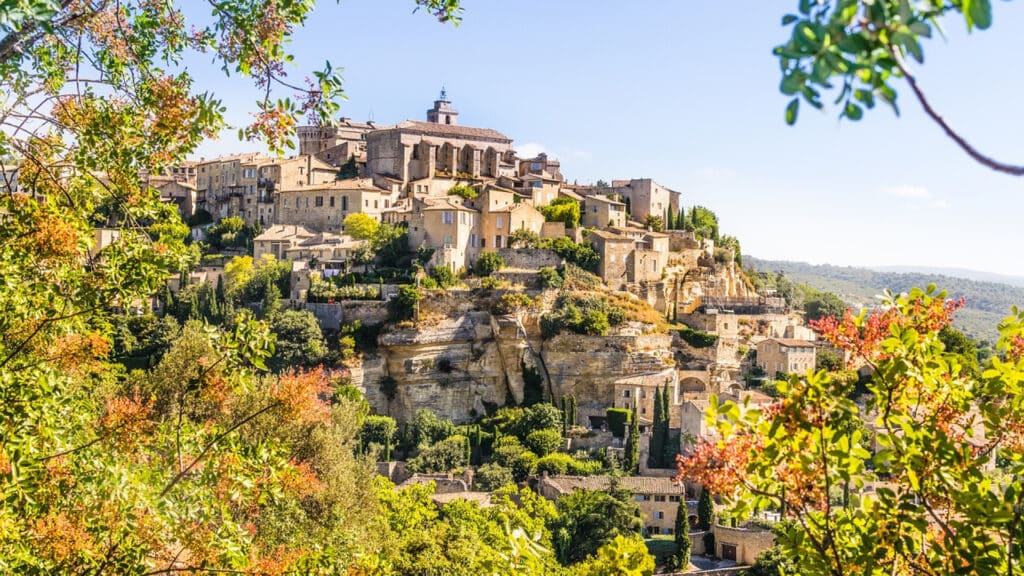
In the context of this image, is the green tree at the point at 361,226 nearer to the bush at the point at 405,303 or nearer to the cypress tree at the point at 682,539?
Result: the bush at the point at 405,303

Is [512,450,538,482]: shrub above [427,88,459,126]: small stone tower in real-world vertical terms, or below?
below

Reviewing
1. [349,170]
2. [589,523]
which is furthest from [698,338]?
[349,170]

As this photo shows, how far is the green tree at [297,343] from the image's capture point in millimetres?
39406

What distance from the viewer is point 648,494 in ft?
109

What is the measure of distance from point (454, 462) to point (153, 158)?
1229 inches

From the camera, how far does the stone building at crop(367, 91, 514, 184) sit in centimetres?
5616

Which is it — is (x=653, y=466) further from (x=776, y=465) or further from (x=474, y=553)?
(x=776, y=465)

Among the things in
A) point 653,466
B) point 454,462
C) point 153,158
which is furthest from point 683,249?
point 153,158

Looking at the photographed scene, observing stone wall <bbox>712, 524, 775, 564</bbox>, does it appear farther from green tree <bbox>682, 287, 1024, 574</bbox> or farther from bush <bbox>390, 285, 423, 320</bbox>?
green tree <bbox>682, 287, 1024, 574</bbox>

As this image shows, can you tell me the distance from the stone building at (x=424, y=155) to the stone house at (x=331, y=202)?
2920 mm

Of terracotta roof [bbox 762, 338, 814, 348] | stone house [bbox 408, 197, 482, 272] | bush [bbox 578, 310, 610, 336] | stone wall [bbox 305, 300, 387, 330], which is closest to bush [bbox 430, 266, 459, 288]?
stone house [bbox 408, 197, 482, 272]

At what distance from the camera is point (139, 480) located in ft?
19.0

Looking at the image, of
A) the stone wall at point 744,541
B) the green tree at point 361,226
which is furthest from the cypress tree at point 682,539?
the green tree at point 361,226

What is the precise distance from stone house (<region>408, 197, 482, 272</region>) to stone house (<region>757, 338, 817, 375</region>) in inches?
597
